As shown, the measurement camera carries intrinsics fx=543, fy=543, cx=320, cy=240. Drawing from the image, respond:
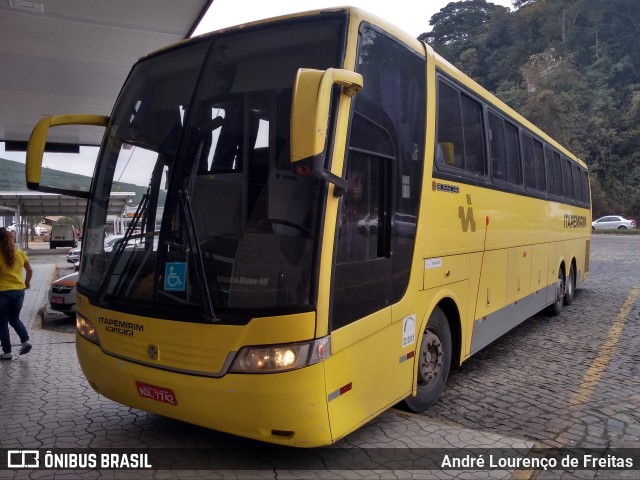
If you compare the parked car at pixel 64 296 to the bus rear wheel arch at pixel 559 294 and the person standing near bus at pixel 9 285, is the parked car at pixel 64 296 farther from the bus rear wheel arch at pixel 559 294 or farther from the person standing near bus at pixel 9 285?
the bus rear wheel arch at pixel 559 294

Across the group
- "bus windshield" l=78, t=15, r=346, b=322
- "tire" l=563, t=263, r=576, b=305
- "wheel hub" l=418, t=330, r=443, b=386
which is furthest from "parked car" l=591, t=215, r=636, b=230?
"bus windshield" l=78, t=15, r=346, b=322

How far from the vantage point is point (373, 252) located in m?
3.99

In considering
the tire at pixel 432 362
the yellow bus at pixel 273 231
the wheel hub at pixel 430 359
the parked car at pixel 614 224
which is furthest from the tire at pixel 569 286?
the parked car at pixel 614 224

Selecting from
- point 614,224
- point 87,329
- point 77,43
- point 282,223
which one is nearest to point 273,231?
point 282,223

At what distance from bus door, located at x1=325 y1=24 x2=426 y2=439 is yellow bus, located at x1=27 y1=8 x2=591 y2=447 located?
16mm

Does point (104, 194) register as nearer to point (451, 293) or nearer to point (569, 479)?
point (451, 293)

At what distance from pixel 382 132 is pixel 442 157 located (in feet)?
3.93

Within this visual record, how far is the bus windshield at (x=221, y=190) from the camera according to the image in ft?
11.1

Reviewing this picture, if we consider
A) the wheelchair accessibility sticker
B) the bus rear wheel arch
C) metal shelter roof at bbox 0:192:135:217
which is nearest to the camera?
the wheelchair accessibility sticker

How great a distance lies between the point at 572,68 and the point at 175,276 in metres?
62.6

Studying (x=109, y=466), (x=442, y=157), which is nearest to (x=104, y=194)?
(x=109, y=466)

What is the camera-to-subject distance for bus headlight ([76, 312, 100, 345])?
162 inches

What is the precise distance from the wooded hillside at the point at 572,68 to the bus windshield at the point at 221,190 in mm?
50484

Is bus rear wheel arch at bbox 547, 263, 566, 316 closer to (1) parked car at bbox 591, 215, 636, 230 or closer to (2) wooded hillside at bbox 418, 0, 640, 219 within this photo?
(1) parked car at bbox 591, 215, 636, 230
